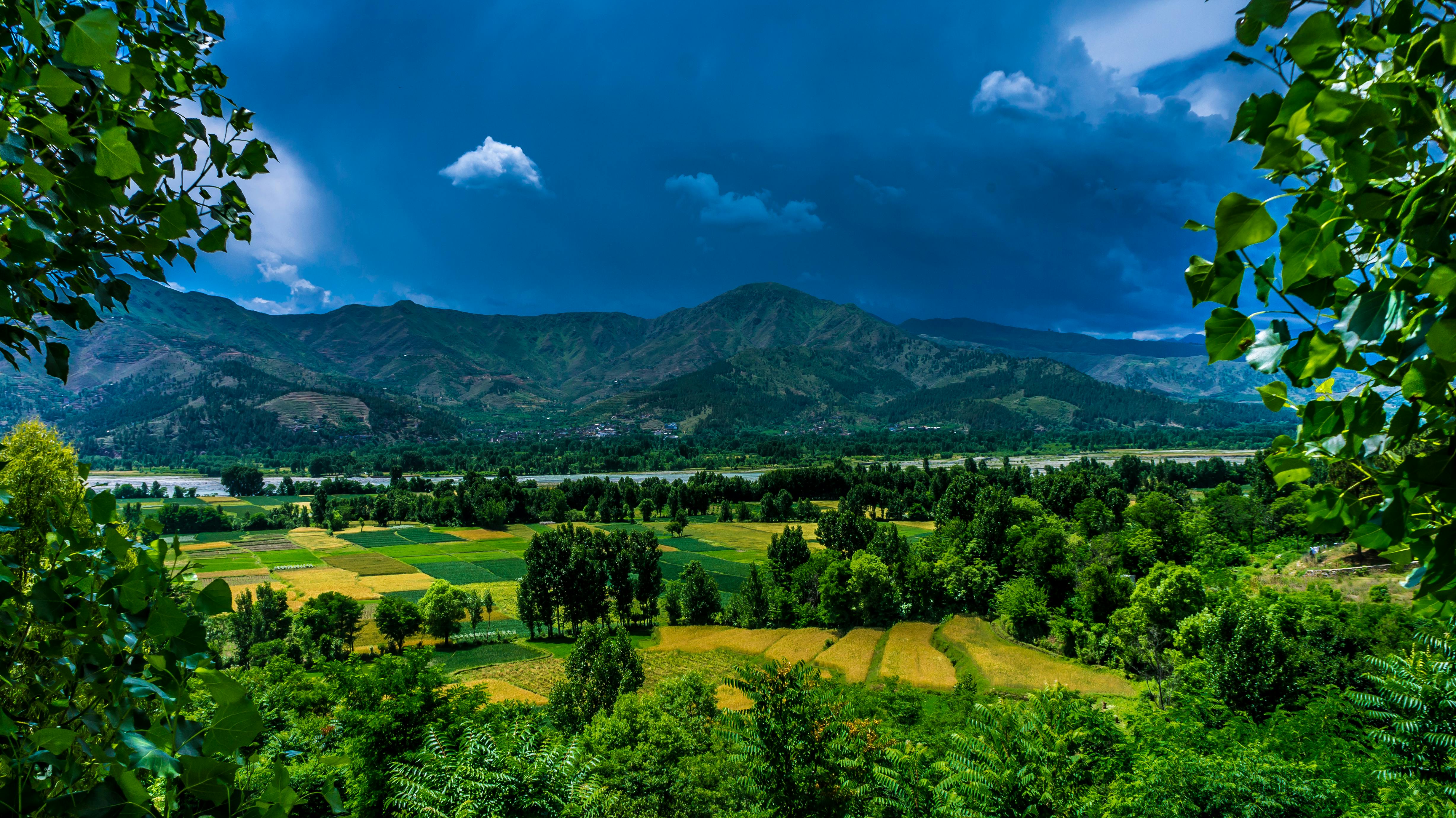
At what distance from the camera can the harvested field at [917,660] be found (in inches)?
1510

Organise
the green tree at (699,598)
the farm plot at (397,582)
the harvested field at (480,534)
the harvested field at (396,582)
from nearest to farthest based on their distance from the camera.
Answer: the green tree at (699,598), the farm plot at (397,582), the harvested field at (396,582), the harvested field at (480,534)

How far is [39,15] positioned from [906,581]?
59.1 meters

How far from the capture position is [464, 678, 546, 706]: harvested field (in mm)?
39969

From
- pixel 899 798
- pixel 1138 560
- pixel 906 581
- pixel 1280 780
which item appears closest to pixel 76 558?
pixel 899 798

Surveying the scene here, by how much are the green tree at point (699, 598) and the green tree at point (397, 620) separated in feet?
80.2

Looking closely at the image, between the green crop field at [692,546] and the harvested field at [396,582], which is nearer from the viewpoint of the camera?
the harvested field at [396,582]

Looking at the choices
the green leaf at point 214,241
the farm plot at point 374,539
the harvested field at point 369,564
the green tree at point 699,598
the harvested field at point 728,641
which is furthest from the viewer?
the farm plot at point 374,539

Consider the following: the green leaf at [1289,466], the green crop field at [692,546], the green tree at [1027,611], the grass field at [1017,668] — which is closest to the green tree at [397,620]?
the green crop field at [692,546]

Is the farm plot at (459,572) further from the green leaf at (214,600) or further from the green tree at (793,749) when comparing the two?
the green leaf at (214,600)

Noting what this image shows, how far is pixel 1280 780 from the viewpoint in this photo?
11.2 meters

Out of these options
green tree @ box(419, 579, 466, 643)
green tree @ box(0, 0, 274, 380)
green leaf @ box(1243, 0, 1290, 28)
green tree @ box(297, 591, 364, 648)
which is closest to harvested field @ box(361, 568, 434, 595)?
green tree @ box(297, 591, 364, 648)

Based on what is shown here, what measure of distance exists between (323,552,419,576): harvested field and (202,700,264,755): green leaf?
3243 inches

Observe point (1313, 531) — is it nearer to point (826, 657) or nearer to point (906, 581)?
point (826, 657)

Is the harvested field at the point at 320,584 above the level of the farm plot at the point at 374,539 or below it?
below
